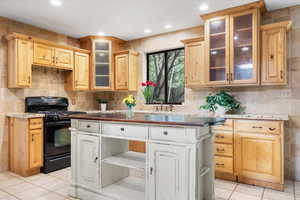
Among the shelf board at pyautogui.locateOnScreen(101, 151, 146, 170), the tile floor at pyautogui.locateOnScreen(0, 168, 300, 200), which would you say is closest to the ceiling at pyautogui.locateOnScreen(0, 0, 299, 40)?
the shelf board at pyautogui.locateOnScreen(101, 151, 146, 170)

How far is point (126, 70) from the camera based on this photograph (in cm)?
452

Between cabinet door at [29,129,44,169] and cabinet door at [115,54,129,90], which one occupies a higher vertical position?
cabinet door at [115,54,129,90]

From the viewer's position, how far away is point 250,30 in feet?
9.87

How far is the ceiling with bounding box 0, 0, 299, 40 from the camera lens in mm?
Answer: 2980

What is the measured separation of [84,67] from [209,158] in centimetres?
342

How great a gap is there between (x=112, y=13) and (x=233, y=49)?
6.76 ft

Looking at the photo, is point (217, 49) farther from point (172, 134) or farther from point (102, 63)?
point (102, 63)

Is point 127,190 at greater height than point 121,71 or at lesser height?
lesser

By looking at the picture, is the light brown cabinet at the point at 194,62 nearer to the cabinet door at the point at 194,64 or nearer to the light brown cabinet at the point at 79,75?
the cabinet door at the point at 194,64

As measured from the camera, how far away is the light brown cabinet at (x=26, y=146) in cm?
313

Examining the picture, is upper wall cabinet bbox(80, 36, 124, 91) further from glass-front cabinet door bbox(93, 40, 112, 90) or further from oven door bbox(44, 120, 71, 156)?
oven door bbox(44, 120, 71, 156)

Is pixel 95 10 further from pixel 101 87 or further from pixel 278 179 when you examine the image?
pixel 278 179

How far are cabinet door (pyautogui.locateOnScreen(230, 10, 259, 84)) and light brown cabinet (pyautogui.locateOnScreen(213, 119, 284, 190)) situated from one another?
71 centimetres

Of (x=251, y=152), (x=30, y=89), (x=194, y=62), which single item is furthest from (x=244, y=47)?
(x=30, y=89)
